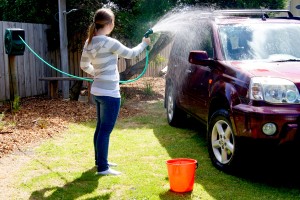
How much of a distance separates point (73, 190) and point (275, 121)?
2.22 meters

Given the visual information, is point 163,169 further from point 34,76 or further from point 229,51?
point 34,76

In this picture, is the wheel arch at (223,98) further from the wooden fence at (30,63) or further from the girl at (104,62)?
the wooden fence at (30,63)

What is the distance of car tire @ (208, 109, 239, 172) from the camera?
4.92 meters

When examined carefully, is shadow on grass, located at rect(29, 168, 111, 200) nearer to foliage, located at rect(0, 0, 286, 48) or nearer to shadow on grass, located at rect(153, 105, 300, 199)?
shadow on grass, located at rect(153, 105, 300, 199)

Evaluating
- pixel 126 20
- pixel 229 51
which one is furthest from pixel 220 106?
pixel 126 20

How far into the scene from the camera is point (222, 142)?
519cm

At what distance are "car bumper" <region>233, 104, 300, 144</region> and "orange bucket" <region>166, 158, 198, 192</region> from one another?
0.70 meters

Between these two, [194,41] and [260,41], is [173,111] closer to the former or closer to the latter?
[194,41]

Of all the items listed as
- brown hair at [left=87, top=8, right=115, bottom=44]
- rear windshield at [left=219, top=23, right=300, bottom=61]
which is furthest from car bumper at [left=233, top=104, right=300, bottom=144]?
brown hair at [left=87, top=8, right=115, bottom=44]

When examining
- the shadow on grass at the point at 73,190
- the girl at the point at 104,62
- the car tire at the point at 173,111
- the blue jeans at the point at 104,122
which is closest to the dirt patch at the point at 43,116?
the car tire at the point at 173,111

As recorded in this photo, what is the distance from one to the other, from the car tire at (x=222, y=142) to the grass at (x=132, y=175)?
137 millimetres

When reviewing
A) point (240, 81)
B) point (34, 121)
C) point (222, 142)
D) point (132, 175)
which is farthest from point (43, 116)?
point (240, 81)

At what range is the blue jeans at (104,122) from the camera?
4.90 m

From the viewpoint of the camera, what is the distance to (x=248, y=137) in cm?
455
